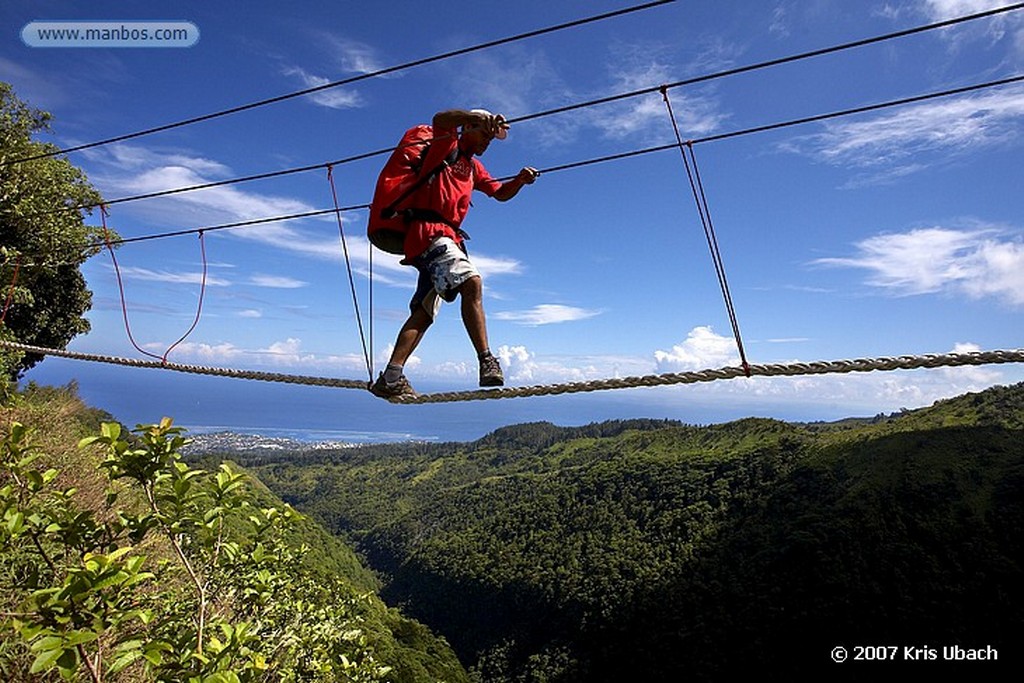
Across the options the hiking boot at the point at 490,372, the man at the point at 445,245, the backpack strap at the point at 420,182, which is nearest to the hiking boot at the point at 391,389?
the man at the point at 445,245

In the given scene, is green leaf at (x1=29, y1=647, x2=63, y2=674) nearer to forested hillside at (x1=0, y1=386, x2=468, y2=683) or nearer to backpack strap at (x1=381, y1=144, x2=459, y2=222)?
forested hillside at (x1=0, y1=386, x2=468, y2=683)

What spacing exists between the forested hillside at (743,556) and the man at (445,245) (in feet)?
241

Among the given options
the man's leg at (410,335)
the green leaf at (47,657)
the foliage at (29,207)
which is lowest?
the green leaf at (47,657)

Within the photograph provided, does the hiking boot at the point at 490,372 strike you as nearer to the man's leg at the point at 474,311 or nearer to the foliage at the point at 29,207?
the man's leg at the point at 474,311

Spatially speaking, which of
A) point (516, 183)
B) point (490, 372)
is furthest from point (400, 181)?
point (490, 372)

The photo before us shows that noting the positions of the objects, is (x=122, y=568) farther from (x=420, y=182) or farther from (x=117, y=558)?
(x=420, y=182)

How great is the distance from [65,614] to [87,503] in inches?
459

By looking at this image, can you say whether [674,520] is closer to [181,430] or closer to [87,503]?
[87,503]

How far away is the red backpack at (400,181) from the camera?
11.5 ft

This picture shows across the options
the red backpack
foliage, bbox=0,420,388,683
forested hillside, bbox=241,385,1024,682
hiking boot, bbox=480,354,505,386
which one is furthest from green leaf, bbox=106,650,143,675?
forested hillside, bbox=241,385,1024,682

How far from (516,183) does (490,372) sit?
1.45 m

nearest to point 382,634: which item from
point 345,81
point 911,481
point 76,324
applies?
point 76,324

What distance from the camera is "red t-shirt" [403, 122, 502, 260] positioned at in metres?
3.47

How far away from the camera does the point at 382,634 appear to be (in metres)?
50.6
